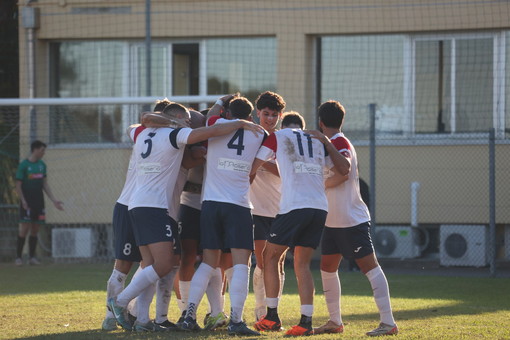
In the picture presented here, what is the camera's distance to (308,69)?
16797mm

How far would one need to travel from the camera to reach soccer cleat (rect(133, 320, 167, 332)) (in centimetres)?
788

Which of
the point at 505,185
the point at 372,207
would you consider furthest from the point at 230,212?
the point at 505,185

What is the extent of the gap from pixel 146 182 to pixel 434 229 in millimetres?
9247

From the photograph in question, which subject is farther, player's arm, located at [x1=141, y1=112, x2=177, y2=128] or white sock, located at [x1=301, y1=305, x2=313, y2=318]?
player's arm, located at [x1=141, y1=112, x2=177, y2=128]

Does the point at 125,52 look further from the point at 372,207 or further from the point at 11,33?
the point at 372,207

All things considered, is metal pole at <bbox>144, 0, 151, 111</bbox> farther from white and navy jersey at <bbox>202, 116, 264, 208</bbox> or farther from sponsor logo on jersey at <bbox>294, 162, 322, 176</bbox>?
sponsor logo on jersey at <bbox>294, 162, 322, 176</bbox>

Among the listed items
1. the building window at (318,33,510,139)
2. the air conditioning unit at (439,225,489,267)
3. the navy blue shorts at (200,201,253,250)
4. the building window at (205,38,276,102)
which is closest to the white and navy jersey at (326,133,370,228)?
the navy blue shorts at (200,201,253,250)

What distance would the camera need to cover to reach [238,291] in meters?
7.66

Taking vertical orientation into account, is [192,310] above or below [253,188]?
below

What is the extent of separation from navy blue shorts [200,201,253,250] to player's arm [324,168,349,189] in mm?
760

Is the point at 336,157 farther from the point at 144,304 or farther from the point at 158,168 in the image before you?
the point at 144,304

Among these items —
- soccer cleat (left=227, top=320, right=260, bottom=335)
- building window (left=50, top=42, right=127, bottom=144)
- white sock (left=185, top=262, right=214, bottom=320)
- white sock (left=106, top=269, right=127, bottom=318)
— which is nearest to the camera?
soccer cleat (left=227, top=320, right=260, bottom=335)

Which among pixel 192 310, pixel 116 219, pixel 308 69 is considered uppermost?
pixel 308 69

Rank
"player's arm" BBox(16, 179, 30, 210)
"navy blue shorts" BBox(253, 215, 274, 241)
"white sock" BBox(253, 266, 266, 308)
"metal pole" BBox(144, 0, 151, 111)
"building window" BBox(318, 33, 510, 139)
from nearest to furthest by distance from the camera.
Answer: "white sock" BBox(253, 266, 266, 308) → "navy blue shorts" BBox(253, 215, 274, 241) → "metal pole" BBox(144, 0, 151, 111) → "player's arm" BBox(16, 179, 30, 210) → "building window" BBox(318, 33, 510, 139)
